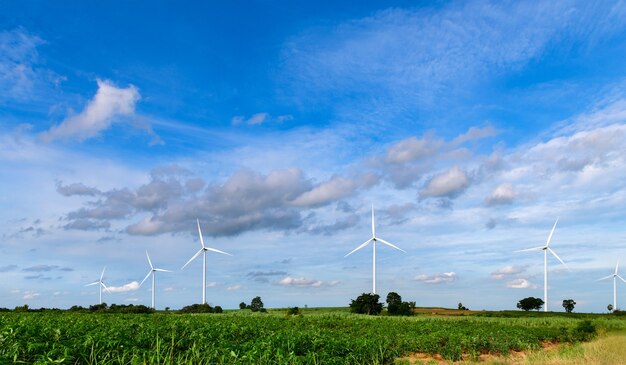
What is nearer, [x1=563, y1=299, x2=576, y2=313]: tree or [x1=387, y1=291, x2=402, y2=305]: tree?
[x1=387, y1=291, x2=402, y2=305]: tree

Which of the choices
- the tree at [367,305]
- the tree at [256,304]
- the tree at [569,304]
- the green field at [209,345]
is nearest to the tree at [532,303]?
the tree at [569,304]

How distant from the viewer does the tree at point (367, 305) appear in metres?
83.2

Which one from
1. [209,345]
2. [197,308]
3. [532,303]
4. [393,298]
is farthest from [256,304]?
[209,345]

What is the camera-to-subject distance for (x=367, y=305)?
8350 cm

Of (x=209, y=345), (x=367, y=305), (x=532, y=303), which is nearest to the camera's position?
(x=209, y=345)

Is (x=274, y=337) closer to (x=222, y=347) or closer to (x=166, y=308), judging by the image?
(x=222, y=347)

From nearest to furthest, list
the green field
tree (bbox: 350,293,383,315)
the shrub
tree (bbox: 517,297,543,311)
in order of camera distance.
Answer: the green field < tree (bbox: 350,293,383,315) < the shrub < tree (bbox: 517,297,543,311)

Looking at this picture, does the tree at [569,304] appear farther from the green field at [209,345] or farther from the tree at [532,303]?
the green field at [209,345]

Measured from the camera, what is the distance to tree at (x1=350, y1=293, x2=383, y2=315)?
83.2 m

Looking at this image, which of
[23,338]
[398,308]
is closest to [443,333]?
[23,338]

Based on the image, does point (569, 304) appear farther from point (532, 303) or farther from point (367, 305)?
point (367, 305)

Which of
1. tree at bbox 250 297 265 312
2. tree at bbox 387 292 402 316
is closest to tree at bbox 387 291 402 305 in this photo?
tree at bbox 387 292 402 316

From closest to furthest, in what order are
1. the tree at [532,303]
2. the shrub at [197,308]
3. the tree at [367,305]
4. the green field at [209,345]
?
the green field at [209,345] < the tree at [367,305] < the shrub at [197,308] < the tree at [532,303]

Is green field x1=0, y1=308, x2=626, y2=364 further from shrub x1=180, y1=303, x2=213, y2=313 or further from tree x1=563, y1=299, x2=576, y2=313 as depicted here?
tree x1=563, y1=299, x2=576, y2=313
